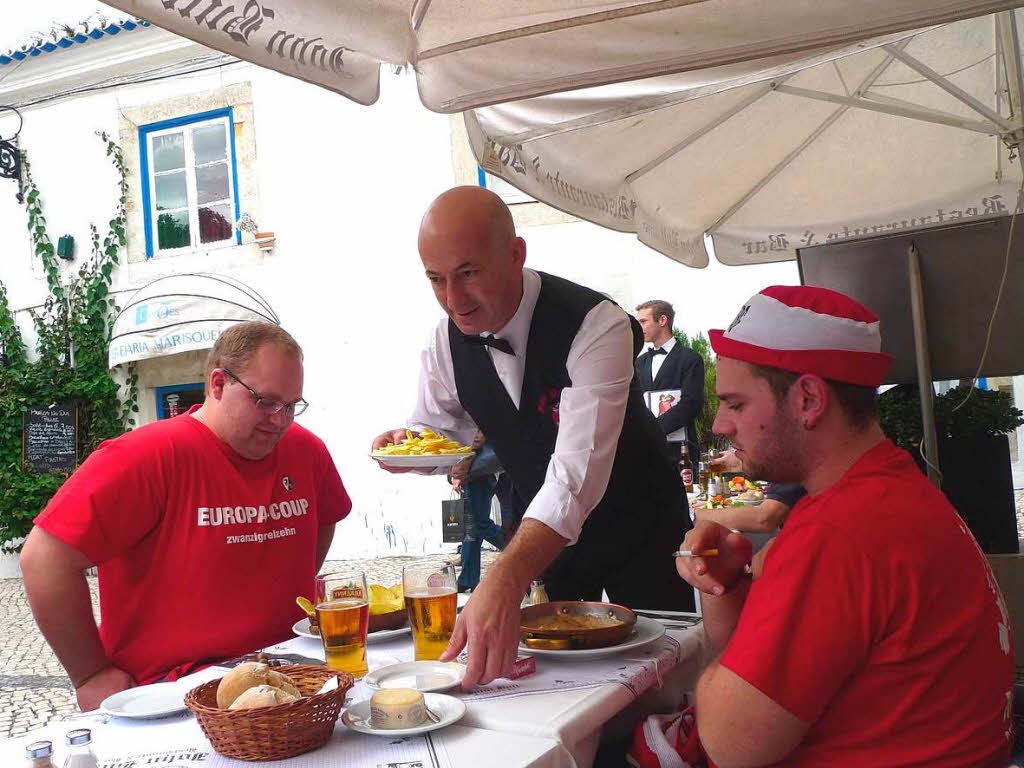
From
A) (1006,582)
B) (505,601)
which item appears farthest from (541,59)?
(1006,582)

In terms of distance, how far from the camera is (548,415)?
2.71 metres

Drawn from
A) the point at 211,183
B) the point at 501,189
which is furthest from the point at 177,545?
the point at 211,183

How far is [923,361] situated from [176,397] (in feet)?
31.6

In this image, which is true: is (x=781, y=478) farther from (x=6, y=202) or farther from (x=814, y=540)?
(x=6, y=202)

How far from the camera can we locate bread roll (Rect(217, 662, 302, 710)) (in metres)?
1.46

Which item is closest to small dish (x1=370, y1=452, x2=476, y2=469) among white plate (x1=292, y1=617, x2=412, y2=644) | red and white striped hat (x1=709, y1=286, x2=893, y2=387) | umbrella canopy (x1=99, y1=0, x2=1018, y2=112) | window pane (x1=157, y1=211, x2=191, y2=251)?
white plate (x1=292, y1=617, x2=412, y2=644)

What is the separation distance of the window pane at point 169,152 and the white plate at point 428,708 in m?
10.9

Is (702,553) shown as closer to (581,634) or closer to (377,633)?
(581,634)

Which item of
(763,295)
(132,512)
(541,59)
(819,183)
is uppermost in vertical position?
(819,183)

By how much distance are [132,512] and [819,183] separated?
3984 millimetres

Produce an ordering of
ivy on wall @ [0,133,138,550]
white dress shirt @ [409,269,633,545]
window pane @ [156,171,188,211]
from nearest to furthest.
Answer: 1. white dress shirt @ [409,269,633,545]
2. ivy on wall @ [0,133,138,550]
3. window pane @ [156,171,188,211]

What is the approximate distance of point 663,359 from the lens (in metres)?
7.03

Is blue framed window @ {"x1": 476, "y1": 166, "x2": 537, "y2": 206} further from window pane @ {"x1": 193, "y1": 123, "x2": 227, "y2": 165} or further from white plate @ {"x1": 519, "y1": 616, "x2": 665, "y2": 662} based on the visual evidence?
white plate @ {"x1": 519, "y1": 616, "x2": 665, "y2": 662}

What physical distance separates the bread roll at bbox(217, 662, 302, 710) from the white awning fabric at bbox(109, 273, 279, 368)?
29.9 feet
